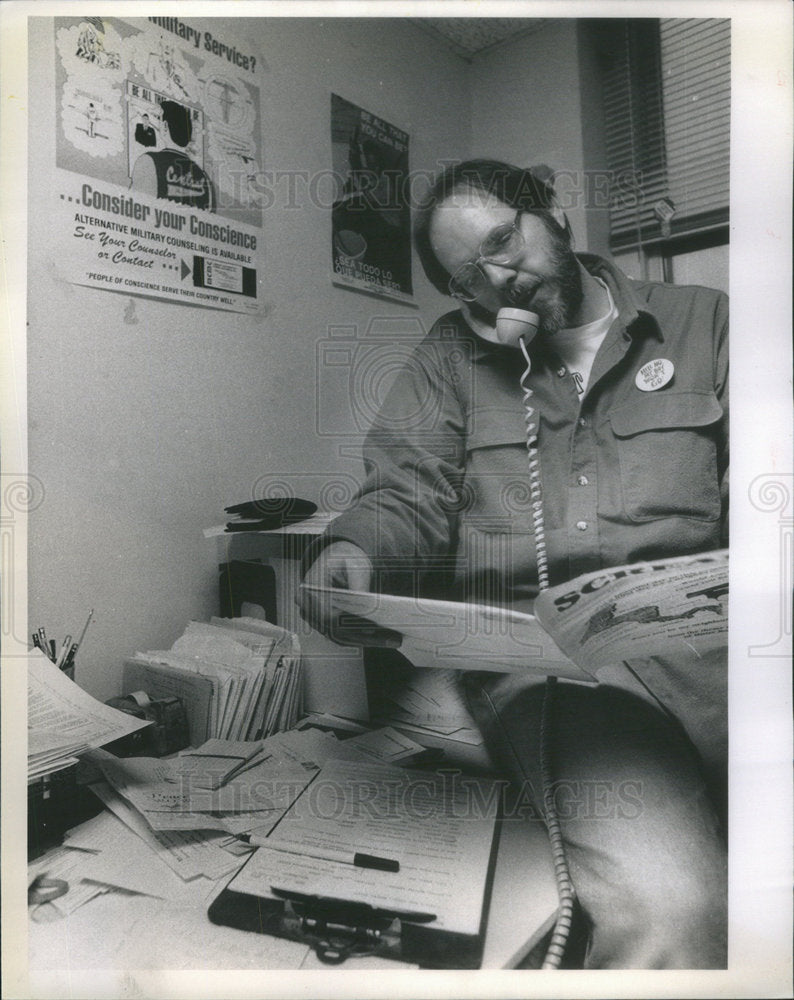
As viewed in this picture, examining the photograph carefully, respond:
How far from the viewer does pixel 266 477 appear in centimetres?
99

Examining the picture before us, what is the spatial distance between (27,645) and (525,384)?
75 centimetres

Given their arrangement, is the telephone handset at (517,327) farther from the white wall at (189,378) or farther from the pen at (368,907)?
the pen at (368,907)

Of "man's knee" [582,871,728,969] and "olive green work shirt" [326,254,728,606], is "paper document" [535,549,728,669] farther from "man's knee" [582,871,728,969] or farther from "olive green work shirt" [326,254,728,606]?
"man's knee" [582,871,728,969]

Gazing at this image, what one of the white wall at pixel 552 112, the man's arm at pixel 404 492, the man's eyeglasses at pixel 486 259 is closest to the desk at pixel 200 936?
the man's arm at pixel 404 492

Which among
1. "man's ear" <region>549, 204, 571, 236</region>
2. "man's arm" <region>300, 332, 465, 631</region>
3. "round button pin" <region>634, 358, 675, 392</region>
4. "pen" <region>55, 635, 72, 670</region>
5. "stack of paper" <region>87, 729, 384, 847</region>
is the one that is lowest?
"stack of paper" <region>87, 729, 384, 847</region>

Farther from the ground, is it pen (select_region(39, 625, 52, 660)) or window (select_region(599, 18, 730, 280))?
window (select_region(599, 18, 730, 280))

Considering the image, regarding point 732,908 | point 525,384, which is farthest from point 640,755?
point 525,384

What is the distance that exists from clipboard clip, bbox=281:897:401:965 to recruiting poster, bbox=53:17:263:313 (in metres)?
0.79

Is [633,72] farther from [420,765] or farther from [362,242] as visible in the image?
[420,765]

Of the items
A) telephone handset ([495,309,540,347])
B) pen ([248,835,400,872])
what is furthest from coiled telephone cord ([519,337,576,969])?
pen ([248,835,400,872])

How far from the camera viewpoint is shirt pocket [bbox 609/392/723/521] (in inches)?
37.9

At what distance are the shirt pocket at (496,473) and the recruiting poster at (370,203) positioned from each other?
207 millimetres

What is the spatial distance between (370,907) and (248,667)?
344mm

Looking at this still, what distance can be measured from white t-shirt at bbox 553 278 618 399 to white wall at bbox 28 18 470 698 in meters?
0.19
